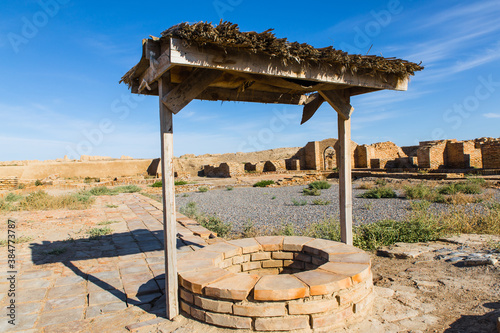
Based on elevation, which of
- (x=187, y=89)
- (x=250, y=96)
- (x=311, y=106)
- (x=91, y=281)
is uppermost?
(x=250, y=96)

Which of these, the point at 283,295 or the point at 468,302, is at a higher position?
the point at 283,295

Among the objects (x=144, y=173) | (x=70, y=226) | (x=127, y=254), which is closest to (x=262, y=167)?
(x=144, y=173)

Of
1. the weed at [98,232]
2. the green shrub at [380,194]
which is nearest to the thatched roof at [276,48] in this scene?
the weed at [98,232]

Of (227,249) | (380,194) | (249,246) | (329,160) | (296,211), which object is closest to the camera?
(227,249)

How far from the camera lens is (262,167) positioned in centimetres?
2769

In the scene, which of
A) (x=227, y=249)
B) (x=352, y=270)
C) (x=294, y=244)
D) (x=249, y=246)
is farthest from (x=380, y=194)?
(x=352, y=270)

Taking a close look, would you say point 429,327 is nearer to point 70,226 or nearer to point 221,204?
point 70,226

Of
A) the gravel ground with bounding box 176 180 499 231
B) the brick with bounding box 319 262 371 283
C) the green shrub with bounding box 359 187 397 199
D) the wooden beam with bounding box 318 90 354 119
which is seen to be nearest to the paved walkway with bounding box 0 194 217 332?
the brick with bounding box 319 262 371 283

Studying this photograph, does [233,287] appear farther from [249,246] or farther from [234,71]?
[234,71]

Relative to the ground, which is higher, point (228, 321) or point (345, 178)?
point (345, 178)

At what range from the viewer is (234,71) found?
308 centimetres

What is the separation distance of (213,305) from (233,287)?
25 centimetres

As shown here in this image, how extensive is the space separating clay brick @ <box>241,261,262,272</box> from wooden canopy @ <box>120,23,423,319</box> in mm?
1055

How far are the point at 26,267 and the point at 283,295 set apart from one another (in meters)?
4.01
